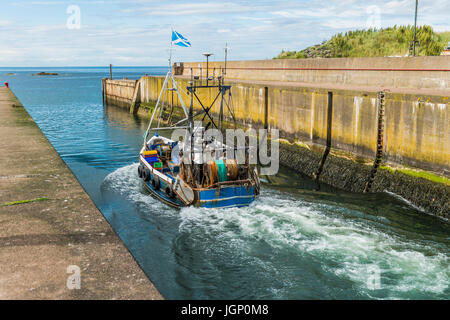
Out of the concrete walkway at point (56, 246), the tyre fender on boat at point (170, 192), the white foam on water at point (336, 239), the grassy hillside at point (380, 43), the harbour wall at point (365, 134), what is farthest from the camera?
the grassy hillside at point (380, 43)

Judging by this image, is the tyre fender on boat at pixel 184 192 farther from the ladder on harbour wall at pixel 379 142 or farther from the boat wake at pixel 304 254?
the ladder on harbour wall at pixel 379 142

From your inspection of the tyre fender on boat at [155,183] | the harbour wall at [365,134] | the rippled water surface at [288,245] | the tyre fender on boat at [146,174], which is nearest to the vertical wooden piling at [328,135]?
the harbour wall at [365,134]

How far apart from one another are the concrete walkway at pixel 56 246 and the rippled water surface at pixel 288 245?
2959 mm

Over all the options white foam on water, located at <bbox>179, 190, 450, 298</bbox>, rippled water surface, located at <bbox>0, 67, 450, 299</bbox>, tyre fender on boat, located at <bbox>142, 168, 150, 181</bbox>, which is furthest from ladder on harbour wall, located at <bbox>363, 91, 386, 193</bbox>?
tyre fender on boat, located at <bbox>142, 168, 150, 181</bbox>

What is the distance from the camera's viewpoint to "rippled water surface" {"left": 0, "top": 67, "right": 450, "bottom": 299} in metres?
9.10

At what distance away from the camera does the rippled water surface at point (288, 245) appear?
9.10 meters

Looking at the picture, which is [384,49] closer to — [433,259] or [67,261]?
[433,259]

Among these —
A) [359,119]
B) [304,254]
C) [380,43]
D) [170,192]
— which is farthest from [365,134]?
[380,43]

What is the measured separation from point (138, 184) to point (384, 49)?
23223 mm

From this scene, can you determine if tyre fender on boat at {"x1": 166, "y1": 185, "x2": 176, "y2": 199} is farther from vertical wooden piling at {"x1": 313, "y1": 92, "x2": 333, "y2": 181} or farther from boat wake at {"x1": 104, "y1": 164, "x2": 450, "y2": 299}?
vertical wooden piling at {"x1": 313, "y1": 92, "x2": 333, "y2": 181}

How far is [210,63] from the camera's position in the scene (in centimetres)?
4169

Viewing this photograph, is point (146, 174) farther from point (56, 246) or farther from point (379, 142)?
point (56, 246)
